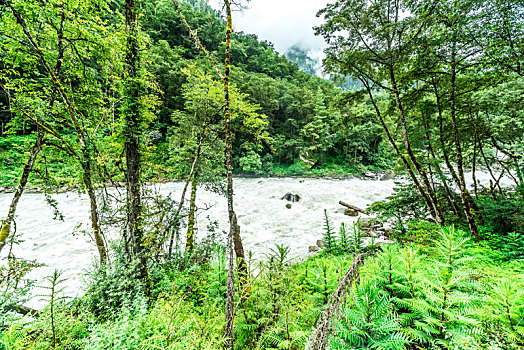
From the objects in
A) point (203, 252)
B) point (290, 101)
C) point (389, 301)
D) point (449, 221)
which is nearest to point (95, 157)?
point (203, 252)

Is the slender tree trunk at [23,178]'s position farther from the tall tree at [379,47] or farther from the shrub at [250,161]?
the shrub at [250,161]

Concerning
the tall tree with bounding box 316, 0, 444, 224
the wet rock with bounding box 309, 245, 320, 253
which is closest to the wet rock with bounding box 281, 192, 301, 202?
the wet rock with bounding box 309, 245, 320, 253

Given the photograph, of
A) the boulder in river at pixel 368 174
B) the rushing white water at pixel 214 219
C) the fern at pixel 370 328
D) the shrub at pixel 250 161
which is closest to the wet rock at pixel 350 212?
the rushing white water at pixel 214 219

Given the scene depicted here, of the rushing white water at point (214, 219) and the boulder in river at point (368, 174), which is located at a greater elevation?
the boulder in river at point (368, 174)

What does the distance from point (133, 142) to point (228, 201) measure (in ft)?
7.91

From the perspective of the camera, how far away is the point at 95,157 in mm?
3396

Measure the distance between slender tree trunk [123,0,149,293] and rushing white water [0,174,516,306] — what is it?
110cm

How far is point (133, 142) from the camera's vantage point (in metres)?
3.41

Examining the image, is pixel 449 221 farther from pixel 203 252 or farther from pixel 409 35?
pixel 203 252

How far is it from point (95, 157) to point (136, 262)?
1.99 metres

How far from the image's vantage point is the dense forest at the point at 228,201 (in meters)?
1.12

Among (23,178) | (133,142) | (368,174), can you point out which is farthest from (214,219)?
(368,174)

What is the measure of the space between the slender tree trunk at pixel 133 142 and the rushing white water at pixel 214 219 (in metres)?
1.10

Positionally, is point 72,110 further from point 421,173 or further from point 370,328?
point 421,173
